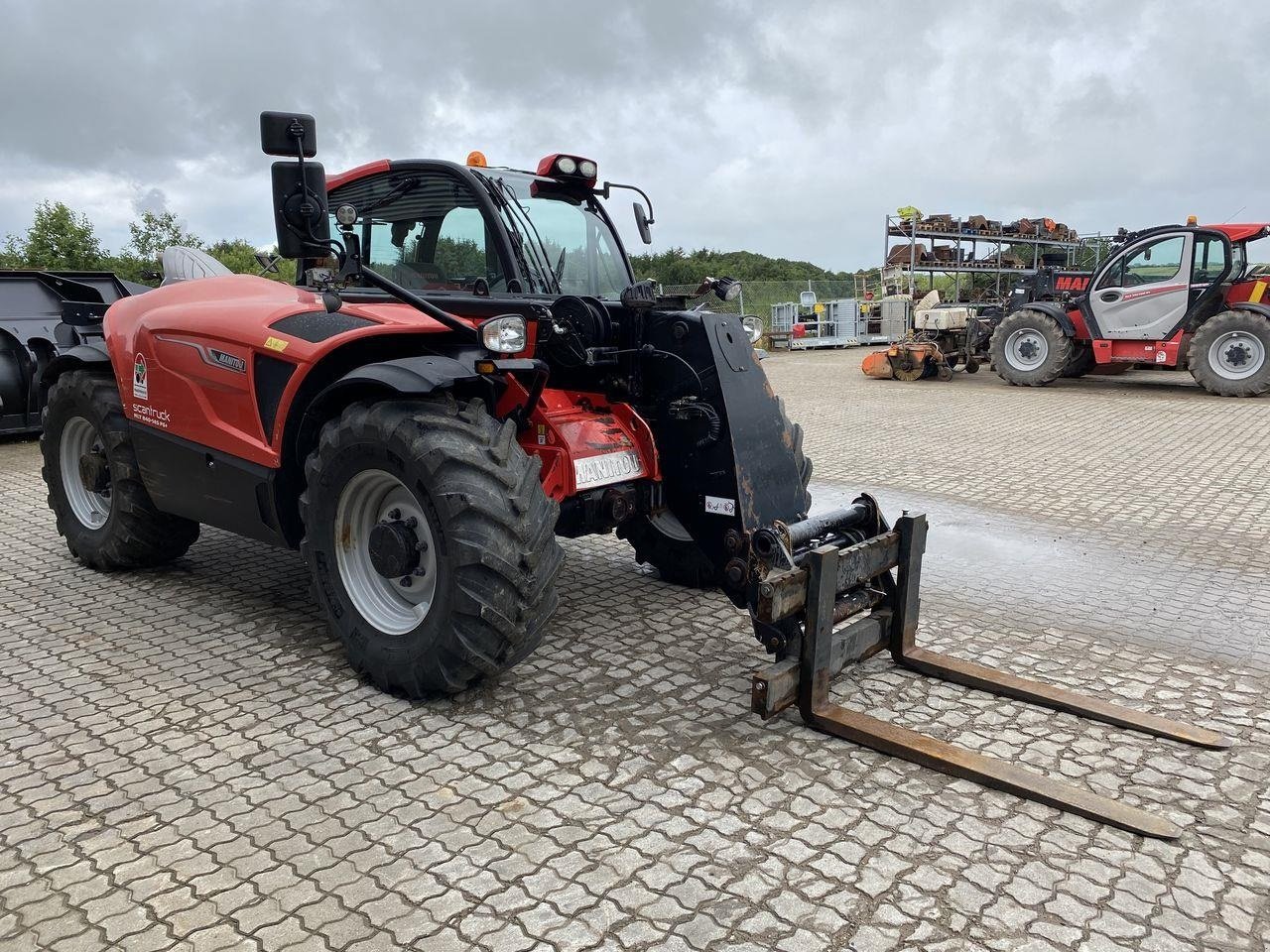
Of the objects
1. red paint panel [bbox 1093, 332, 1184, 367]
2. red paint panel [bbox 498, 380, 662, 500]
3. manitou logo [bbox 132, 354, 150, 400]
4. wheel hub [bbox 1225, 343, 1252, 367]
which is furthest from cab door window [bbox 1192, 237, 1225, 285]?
manitou logo [bbox 132, 354, 150, 400]

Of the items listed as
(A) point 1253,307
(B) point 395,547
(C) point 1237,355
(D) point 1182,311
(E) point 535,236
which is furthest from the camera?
(D) point 1182,311

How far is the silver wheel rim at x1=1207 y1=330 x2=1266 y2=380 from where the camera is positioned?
13.8m

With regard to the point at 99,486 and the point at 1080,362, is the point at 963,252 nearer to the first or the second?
the point at 1080,362

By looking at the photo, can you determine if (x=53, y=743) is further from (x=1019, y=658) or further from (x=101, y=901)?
(x=1019, y=658)

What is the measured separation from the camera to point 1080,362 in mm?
16281

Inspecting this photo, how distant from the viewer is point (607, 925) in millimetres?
2490

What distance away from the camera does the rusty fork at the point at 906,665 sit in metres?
3.10

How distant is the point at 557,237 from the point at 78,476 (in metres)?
3.61

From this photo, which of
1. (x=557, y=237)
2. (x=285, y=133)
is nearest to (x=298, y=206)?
(x=285, y=133)

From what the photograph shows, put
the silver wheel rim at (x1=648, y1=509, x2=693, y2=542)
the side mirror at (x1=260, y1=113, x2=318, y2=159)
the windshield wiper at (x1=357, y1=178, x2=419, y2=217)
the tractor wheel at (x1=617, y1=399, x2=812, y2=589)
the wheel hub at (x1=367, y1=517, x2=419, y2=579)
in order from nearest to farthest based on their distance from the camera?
the side mirror at (x1=260, y1=113, x2=318, y2=159) → the wheel hub at (x1=367, y1=517, x2=419, y2=579) → the silver wheel rim at (x1=648, y1=509, x2=693, y2=542) → the windshield wiper at (x1=357, y1=178, x2=419, y2=217) → the tractor wheel at (x1=617, y1=399, x2=812, y2=589)

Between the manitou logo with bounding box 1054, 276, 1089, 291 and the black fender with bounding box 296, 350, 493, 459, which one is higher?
the manitou logo with bounding box 1054, 276, 1089, 291

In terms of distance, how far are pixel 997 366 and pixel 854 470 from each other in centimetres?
904

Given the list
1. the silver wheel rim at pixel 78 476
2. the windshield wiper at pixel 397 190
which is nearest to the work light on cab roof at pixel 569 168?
the windshield wiper at pixel 397 190

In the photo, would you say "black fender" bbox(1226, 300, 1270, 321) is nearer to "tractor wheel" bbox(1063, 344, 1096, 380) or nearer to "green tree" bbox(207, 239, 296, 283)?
"tractor wheel" bbox(1063, 344, 1096, 380)
